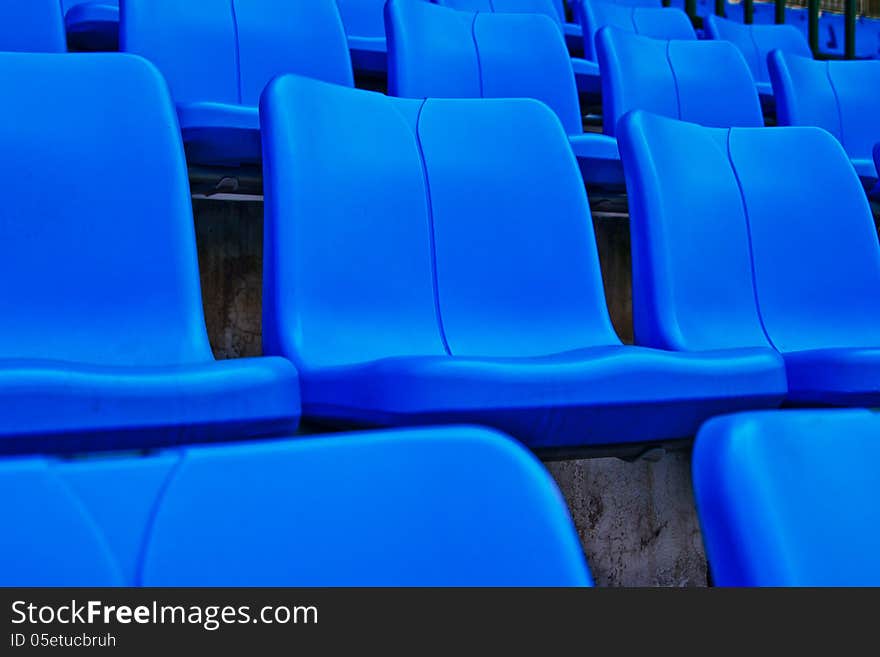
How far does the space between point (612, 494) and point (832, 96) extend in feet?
1.56

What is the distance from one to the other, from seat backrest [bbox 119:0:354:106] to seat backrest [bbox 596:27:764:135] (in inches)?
7.7

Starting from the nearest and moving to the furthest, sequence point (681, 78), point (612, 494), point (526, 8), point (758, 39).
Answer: point (612, 494)
point (681, 78)
point (526, 8)
point (758, 39)

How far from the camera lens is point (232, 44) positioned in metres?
0.62

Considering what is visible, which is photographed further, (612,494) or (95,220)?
(612,494)

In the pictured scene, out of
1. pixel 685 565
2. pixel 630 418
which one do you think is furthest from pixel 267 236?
pixel 685 565

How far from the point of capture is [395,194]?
0.42m

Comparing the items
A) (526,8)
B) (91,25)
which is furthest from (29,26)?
(526,8)

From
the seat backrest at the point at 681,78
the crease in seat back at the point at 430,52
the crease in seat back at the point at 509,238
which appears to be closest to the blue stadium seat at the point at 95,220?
the crease in seat back at the point at 509,238

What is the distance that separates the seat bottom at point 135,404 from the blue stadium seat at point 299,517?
5.3 inches

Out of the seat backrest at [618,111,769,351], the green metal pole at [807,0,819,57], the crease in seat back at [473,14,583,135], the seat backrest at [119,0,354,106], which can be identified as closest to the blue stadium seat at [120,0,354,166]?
the seat backrest at [119,0,354,106]

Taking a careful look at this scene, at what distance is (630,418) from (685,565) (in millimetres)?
190

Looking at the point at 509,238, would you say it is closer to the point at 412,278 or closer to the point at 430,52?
the point at 412,278

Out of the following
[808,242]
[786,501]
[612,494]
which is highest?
[786,501]

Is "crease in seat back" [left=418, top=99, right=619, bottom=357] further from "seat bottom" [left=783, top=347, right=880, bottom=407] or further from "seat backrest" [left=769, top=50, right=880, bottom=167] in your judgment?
"seat backrest" [left=769, top=50, right=880, bottom=167]
